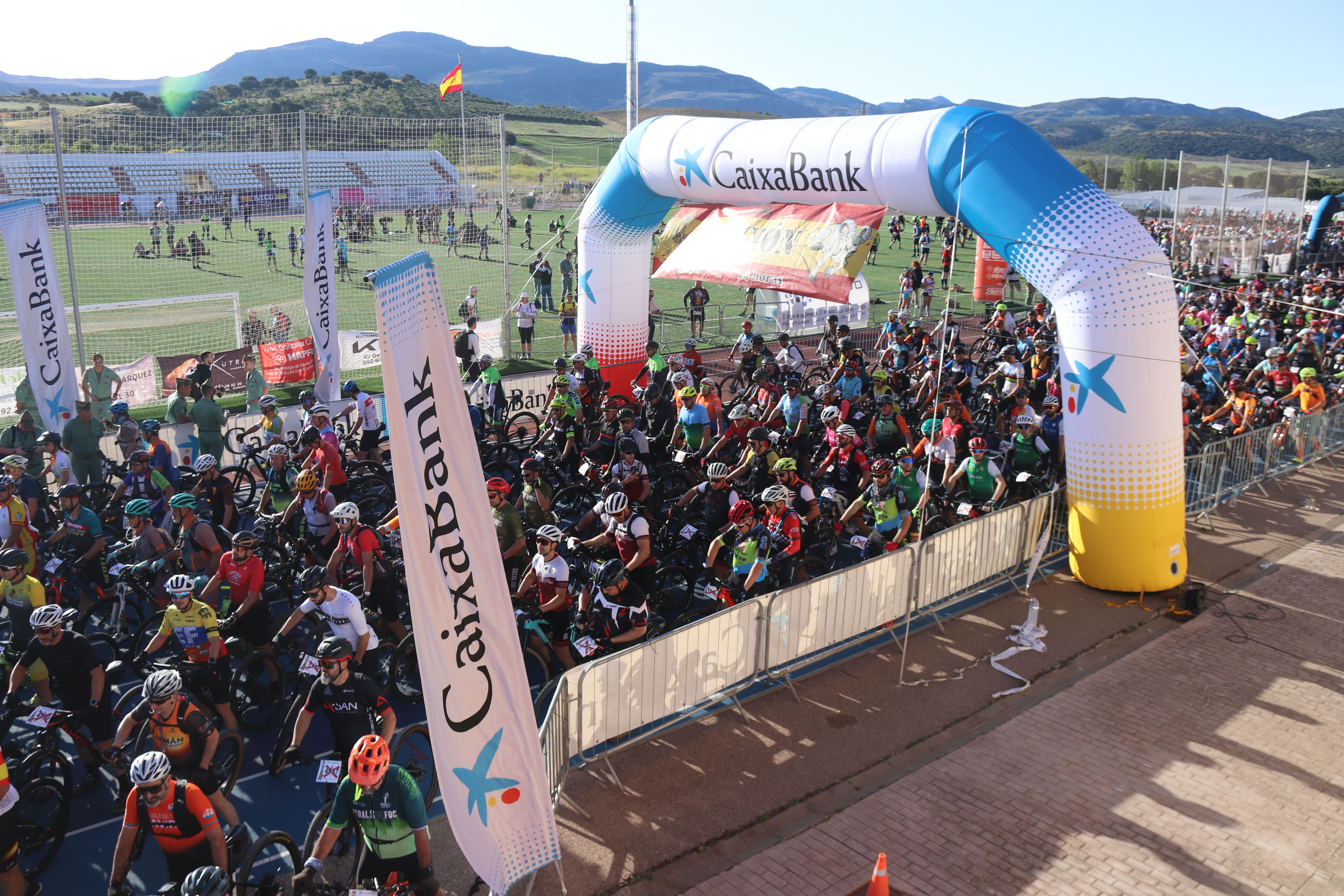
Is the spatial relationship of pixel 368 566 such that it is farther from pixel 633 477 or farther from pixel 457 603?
pixel 457 603

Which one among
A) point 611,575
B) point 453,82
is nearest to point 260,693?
point 611,575

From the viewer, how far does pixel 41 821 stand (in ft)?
21.9

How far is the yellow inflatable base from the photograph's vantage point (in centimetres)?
1105

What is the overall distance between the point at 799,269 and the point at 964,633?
854 cm

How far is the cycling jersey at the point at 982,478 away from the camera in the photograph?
11469 millimetres

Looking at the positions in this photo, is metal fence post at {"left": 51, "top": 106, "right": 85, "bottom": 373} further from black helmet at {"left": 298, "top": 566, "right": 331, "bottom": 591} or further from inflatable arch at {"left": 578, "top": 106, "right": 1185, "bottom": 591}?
inflatable arch at {"left": 578, "top": 106, "right": 1185, "bottom": 591}

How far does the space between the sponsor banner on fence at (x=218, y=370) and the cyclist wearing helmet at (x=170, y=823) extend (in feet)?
44.4

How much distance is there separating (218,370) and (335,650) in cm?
1412

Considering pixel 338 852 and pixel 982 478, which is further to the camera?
pixel 982 478

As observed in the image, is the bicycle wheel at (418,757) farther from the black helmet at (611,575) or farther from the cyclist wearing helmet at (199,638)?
the black helmet at (611,575)

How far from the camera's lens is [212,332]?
2573cm

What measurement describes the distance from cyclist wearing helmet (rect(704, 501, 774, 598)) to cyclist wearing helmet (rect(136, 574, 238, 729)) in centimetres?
453

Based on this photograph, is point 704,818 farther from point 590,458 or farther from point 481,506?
point 590,458

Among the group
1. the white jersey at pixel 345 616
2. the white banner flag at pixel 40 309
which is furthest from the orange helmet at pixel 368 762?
the white banner flag at pixel 40 309
